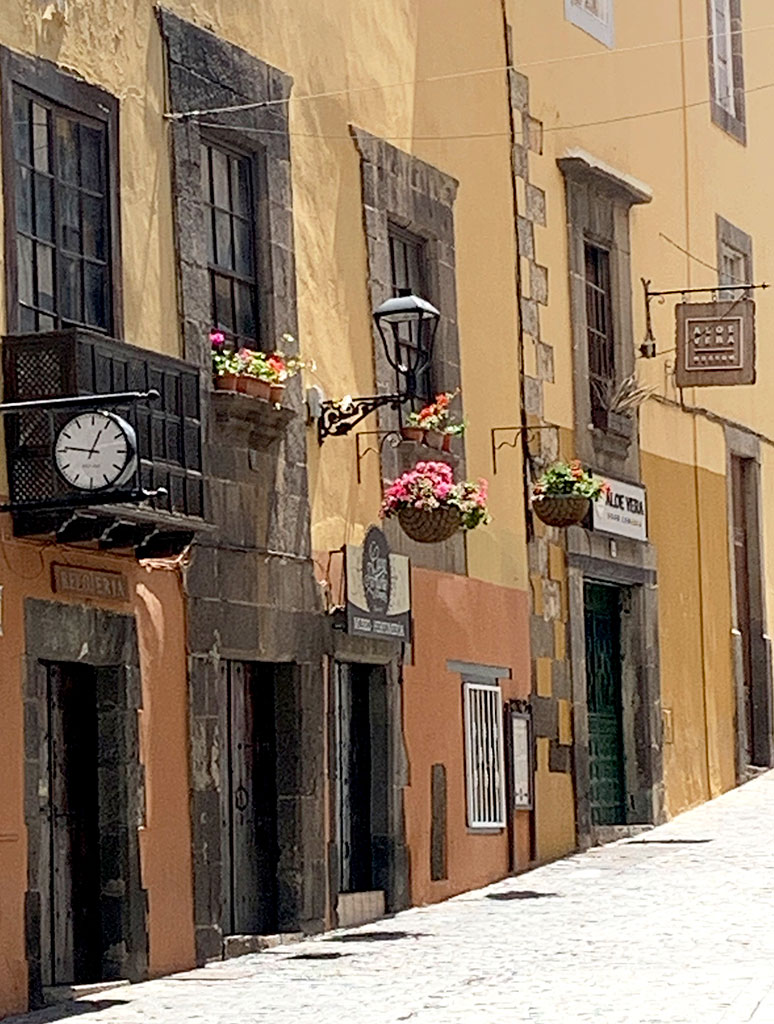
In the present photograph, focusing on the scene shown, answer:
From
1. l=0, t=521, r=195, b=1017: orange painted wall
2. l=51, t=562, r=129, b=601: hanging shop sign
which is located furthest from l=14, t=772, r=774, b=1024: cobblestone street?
l=51, t=562, r=129, b=601: hanging shop sign

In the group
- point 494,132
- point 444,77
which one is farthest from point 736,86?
point 444,77

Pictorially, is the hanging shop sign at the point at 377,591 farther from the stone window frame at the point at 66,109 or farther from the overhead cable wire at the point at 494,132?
the stone window frame at the point at 66,109

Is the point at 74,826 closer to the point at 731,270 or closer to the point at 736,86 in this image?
the point at 731,270

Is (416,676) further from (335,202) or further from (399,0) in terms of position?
(399,0)

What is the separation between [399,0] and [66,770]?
6.96 meters

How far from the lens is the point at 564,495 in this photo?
61.6ft

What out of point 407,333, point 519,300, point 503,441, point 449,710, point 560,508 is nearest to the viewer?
point 407,333

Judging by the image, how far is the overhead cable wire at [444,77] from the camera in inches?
591

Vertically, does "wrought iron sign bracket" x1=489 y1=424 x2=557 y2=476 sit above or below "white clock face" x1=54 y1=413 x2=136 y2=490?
above

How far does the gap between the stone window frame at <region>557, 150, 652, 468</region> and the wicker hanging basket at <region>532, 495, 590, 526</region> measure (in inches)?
72.9

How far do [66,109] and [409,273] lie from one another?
494cm

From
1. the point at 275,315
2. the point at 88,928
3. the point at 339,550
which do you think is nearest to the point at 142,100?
the point at 275,315

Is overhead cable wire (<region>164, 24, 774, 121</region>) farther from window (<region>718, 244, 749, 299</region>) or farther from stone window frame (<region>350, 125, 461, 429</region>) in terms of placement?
window (<region>718, 244, 749, 299</region>)

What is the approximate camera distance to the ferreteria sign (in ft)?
68.4
